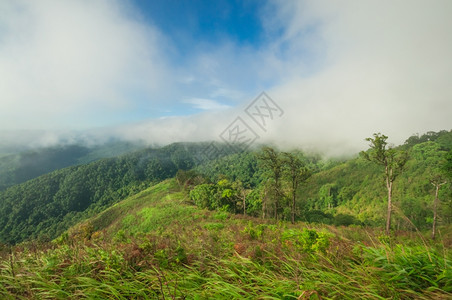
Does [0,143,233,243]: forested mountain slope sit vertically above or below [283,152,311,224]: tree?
below

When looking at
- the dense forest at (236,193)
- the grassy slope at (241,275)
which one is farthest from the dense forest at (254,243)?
the dense forest at (236,193)

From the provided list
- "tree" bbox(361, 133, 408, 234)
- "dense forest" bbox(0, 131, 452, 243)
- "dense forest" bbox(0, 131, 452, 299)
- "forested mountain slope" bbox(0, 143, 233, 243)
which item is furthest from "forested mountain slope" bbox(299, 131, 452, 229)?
"forested mountain slope" bbox(0, 143, 233, 243)

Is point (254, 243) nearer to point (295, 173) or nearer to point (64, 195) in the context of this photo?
point (295, 173)

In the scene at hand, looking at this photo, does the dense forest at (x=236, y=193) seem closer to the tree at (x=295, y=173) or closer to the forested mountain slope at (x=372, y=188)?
the forested mountain slope at (x=372, y=188)

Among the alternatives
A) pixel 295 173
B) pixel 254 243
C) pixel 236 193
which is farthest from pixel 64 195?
pixel 254 243

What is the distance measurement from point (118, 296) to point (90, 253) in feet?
5.18

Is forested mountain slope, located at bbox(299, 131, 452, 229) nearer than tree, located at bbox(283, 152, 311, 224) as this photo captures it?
No

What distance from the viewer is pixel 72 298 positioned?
250 cm

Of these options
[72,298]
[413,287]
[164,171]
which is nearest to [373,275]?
[413,287]

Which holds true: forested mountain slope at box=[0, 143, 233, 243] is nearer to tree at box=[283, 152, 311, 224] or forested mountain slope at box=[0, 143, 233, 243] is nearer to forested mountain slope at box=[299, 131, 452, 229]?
tree at box=[283, 152, 311, 224]

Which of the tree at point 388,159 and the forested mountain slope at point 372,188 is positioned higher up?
the tree at point 388,159

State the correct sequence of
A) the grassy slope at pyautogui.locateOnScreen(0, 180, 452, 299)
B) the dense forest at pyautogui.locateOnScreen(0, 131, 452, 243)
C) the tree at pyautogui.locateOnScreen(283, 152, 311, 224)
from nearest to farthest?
the grassy slope at pyautogui.locateOnScreen(0, 180, 452, 299) → the tree at pyautogui.locateOnScreen(283, 152, 311, 224) → the dense forest at pyautogui.locateOnScreen(0, 131, 452, 243)

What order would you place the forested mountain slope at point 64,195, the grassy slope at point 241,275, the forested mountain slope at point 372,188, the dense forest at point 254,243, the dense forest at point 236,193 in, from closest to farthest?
the grassy slope at point 241,275, the dense forest at point 254,243, the dense forest at point 236,193, the forested mountain slope at point 372,188, the forested mountain slope at point 64,195

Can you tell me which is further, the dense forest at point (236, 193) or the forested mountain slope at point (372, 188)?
the forested mountain slope at point (372, 188)
